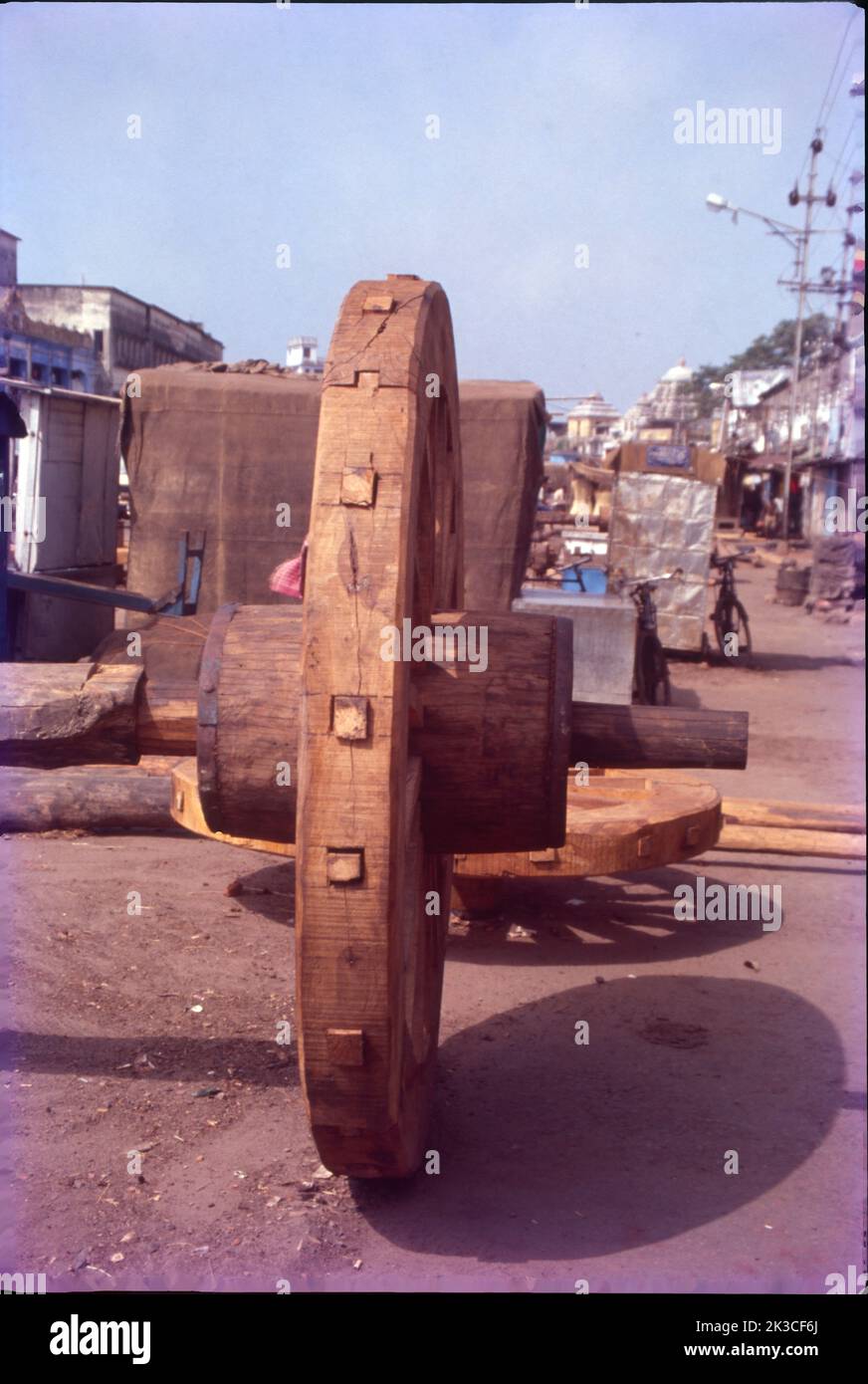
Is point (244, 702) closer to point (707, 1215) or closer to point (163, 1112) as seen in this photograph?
point (163, 1112)

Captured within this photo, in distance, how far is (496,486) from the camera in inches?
366

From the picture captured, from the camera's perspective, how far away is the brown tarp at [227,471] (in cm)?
957

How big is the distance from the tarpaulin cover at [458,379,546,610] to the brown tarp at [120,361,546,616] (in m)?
0.08

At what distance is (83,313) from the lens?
24.8 metres

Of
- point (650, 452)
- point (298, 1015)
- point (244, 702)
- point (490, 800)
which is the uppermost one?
point (650, 452)

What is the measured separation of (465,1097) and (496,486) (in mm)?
6365

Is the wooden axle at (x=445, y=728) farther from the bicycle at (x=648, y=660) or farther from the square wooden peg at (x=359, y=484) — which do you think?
the bicycle at (x=648, y=660)

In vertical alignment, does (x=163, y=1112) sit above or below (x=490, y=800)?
below

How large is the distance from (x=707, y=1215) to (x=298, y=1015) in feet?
4.12

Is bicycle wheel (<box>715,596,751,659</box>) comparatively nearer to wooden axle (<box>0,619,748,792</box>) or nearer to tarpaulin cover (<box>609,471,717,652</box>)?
tarpaulin cover (<box>609,471,717,652</box>)

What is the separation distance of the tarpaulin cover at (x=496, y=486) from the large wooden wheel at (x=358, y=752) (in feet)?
22.4

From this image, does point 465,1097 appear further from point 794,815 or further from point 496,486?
point 496,486

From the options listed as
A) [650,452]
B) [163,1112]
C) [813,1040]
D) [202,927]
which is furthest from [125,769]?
[650,452]

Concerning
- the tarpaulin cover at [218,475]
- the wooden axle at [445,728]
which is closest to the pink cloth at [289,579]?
the tarpaulin cover at [218,475]
